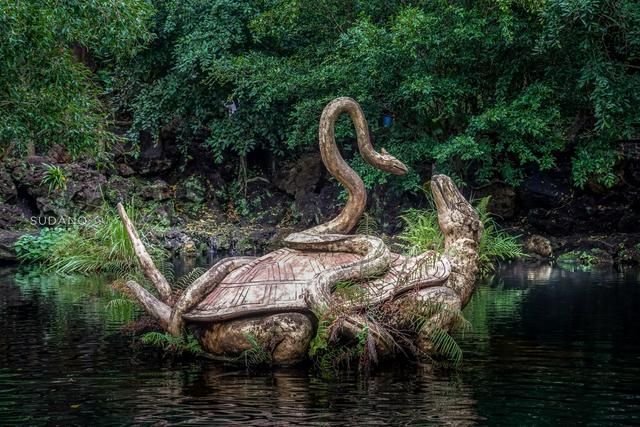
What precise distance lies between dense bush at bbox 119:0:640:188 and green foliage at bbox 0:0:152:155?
1022 cm

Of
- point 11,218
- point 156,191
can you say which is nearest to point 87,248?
point 11,218

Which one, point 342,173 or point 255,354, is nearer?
point 255,354

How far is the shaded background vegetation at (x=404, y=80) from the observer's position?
898 inches

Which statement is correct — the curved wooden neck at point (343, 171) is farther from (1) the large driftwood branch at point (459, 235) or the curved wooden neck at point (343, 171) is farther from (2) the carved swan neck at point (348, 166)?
(1) the large driftwood branch at point (459, 235)

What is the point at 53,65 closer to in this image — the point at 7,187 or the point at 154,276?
the point at 154,276

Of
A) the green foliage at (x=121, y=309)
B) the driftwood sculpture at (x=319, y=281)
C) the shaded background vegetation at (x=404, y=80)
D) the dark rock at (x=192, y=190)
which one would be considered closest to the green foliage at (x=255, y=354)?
the driftwood sculpture at (x=319, y=281)

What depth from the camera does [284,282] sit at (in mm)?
9992

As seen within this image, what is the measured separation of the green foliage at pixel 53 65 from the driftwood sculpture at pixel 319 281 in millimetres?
4324

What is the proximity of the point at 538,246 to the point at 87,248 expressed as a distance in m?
11.5

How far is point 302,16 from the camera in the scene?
93.6ft

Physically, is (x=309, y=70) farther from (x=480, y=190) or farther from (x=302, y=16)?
(x=480, y=190)

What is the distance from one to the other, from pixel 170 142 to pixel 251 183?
3.30 meters

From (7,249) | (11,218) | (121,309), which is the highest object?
(11,218)

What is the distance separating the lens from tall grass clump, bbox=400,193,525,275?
756 inches
